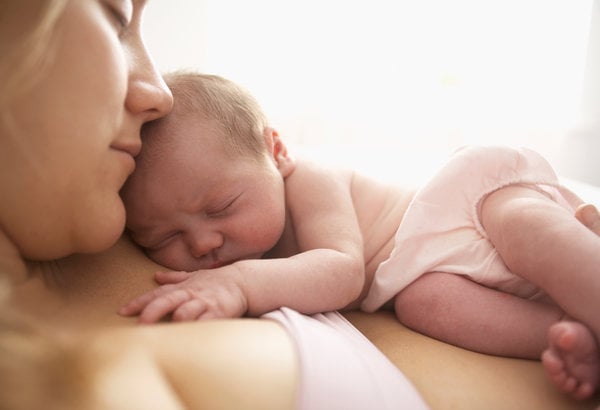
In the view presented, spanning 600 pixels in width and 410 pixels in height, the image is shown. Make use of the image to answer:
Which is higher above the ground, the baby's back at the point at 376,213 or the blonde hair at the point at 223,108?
the blonde hair at the point at 223,108

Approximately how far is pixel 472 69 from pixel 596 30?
0.49m

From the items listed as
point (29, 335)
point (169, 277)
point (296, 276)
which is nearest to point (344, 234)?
point (296, 276)

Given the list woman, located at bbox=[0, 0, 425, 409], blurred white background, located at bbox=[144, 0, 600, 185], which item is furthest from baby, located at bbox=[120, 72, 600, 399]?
blurred white background, located at bbox=[144, 0, 600, 185]

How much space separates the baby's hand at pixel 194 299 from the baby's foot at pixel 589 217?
55 centimetres

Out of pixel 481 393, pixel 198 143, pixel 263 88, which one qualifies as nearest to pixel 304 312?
pixel 481 393

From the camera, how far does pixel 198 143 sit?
90 centimetres

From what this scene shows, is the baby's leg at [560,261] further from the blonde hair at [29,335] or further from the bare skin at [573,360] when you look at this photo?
the blonde hair at [29,335]

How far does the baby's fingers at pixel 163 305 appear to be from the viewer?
0.60 metres

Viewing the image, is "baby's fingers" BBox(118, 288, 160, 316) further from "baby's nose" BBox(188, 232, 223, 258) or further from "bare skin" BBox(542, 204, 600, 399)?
"bare skin" BBox(542, 204, 600, 399)

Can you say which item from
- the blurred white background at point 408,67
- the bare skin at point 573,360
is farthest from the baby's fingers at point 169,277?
the blurred white background at point 408,67

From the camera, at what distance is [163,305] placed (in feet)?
2.04

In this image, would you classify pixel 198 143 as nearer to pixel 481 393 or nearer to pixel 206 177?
pixel 206 177

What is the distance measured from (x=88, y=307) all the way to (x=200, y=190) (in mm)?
312

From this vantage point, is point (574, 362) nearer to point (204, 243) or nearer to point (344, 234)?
point (344, 234)
